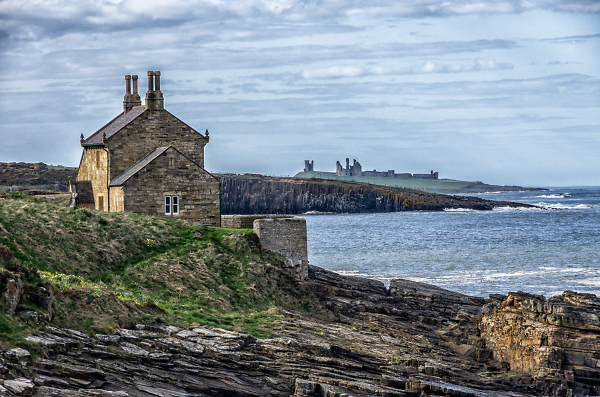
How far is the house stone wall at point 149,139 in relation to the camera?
35.4m

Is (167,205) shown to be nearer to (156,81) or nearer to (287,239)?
(287,239)

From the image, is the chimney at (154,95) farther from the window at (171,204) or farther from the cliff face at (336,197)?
the cliff face at (336,197)

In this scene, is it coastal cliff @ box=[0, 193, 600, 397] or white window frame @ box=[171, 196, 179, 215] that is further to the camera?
white window frame @ box=[171, 196, 179, 215]

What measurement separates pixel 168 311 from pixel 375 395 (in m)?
7.35

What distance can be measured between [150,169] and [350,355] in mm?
16572

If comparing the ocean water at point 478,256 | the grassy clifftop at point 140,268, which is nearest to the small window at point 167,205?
the grassy clifftop at point 140,268

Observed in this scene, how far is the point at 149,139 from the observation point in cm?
3619

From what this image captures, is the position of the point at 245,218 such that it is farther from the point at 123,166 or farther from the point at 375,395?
the point at 375,395

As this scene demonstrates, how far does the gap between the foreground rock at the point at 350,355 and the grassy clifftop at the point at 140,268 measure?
4.23ft

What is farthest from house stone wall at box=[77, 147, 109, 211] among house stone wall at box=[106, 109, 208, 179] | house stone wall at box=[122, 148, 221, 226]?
house stone wall at box=[122, 148, 221, 226]

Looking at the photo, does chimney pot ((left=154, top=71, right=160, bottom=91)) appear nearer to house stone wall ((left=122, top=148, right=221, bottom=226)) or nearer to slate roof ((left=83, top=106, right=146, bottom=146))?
slate roof ((left=83, top=106, right=146, bottom=146))

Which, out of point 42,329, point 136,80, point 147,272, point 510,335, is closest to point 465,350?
point 510,335

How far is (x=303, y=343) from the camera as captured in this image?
766 inches

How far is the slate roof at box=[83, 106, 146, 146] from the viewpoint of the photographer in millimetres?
36766
